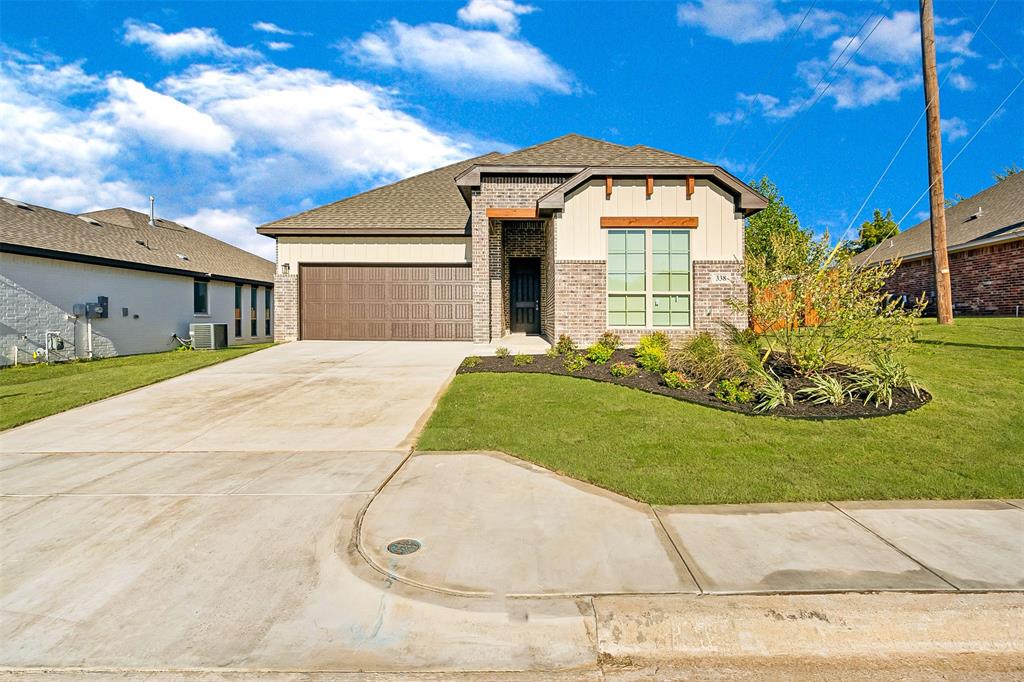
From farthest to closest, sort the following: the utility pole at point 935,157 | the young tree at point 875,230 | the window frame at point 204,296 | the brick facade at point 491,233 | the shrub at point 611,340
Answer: the young tree at point 875,230 < the window frame at point 204,296 < the brick facade at point 491,233 < the utility pole at point 935,157 < the shrub at point 611,340

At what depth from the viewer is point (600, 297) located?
12578 millimetres

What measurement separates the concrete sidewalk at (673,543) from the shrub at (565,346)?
22.0 ft

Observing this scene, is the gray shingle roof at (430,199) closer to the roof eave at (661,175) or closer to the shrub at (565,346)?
the roof eave at (661,175)

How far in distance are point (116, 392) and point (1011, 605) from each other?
12013 mm

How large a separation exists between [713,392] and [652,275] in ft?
18.1

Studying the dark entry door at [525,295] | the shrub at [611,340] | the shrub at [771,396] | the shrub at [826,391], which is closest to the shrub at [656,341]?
the shrub at [611,340]

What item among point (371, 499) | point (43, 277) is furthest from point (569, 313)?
point (43, 277)

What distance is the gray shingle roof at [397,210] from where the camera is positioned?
1698cm

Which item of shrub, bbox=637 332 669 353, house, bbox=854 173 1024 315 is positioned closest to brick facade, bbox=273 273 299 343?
shrub, bbox=637 332 669 353

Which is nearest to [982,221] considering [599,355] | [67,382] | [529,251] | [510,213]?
[529,251]

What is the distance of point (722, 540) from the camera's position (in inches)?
146

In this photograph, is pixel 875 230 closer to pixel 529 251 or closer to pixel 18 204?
pixel 529 251

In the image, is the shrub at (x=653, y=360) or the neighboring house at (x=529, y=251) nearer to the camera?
the shrub at (x=653, y=360)

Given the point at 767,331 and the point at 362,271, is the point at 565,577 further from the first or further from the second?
the point at 362,271
